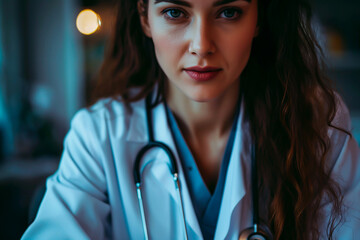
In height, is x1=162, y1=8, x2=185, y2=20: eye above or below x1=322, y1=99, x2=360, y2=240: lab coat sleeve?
above

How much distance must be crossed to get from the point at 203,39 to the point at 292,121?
39 centimetres

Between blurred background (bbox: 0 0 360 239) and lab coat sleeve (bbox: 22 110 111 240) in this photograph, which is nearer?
lab coat sleeve (bbox: 22 110 111 240)

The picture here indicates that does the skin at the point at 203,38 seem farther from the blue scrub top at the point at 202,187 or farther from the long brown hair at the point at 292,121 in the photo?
the blue scrub top at the point at 202,187

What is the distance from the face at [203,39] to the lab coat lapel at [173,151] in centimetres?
20

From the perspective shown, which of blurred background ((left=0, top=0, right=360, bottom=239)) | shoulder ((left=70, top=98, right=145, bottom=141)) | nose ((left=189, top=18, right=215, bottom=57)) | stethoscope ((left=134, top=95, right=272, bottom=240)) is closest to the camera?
nose ((left=189, top=18, right=215, bottom=57))

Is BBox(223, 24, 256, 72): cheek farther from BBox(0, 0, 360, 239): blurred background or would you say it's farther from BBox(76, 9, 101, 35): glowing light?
BBox(0, 0, 360, 239): blurred background

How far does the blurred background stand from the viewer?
2115 mm

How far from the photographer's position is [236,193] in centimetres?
91

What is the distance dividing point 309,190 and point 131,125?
594 millimetres

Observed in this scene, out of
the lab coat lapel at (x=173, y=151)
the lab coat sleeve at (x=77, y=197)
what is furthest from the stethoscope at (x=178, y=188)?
the lab coat sleeve at (x=77, y=197)

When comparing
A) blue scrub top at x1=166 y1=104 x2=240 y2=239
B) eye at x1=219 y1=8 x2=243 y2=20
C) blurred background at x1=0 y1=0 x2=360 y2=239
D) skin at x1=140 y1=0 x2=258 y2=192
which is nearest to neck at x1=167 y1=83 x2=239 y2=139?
blue scrub top at x1=166 y1=104 x2=240 y2=239

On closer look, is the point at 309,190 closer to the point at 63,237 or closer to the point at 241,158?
the point at 241,158

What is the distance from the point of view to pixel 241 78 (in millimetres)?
1077

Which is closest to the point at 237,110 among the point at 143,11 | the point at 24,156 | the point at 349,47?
the point at 143,11
